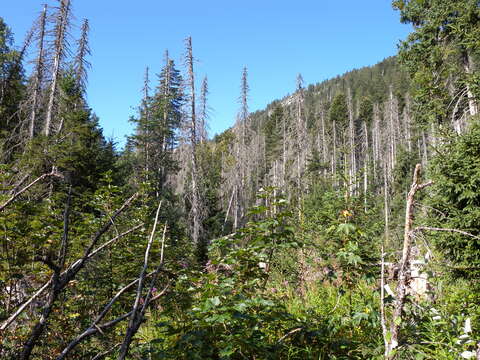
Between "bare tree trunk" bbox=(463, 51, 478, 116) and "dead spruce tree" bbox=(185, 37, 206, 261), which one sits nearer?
"bare tree trunk" bbox=(463, 51, 478, 116)

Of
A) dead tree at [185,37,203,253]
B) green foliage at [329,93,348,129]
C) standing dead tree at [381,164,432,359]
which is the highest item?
green foliage at [329,93,348,129]

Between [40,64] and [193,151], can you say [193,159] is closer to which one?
[193,151]

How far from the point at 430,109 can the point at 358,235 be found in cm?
735

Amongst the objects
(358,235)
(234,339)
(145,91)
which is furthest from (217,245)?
(145,91)

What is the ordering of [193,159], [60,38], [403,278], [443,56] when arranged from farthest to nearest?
[193,159] → [60,38] → [443,56] → [403,278]

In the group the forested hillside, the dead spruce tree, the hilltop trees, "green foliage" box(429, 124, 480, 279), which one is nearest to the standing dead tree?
the forested hillside

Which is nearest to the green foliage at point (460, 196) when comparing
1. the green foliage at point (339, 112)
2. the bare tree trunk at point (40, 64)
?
the bare tree trunk at point (40, 64)

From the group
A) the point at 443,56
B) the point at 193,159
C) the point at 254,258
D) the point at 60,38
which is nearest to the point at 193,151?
the point at 193,159

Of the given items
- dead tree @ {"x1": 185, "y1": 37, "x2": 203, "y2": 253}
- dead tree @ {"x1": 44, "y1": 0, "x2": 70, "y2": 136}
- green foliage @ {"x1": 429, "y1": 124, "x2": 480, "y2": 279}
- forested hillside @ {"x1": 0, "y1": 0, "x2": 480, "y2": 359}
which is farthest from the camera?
dead tree @ {"x1": 185, "y1": 37, "x2": 203, "y2": 253}

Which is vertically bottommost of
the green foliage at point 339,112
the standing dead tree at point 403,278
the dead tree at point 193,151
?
the standing dead tree at point 403,278

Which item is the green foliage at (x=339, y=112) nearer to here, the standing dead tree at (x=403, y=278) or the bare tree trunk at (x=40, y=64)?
the bare tree trunk at (x=40, y=64)

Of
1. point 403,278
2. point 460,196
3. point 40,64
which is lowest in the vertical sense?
point 403,278

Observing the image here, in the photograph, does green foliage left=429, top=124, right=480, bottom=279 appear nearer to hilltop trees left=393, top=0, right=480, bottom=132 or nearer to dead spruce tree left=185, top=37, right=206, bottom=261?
hilltop trees left=393, top=0, right=480, bottom=132

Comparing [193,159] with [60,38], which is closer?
[60,38]
